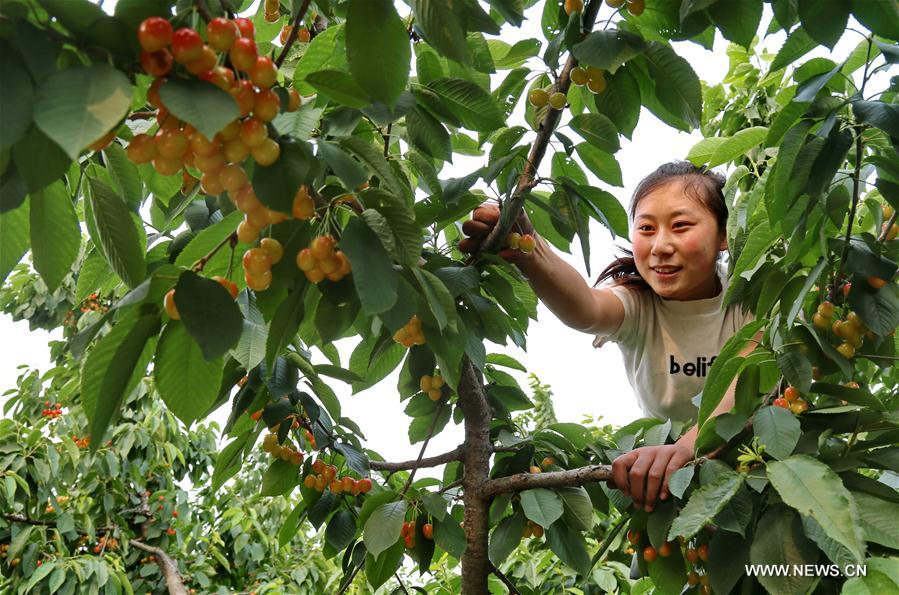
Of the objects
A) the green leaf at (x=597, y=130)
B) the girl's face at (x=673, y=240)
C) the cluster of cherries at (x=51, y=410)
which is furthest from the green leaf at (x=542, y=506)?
the cluster of cherries at (x=51, y=410)

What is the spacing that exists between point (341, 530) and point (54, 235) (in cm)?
91

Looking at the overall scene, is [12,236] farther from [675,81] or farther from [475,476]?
[475,476]

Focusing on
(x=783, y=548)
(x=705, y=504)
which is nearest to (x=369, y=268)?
(x=705, y=504)

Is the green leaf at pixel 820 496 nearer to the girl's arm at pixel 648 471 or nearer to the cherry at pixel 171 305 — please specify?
the girl's arm at pixel 648 471

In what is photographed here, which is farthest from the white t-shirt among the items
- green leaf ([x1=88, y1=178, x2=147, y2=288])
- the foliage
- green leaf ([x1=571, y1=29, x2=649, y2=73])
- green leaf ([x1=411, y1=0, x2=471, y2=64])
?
green leaf ([x1=88, y1=178, x2=147, y2=288])

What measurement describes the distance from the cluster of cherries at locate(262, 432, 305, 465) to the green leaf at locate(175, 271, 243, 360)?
2.74ft

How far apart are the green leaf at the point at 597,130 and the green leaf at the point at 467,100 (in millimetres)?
145

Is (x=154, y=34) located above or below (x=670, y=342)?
below

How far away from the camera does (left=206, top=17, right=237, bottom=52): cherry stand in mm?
573

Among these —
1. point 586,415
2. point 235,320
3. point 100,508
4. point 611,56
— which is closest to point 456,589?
point 611,56

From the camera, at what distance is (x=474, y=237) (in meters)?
1.34

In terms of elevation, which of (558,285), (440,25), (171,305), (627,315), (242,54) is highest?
(627,315)

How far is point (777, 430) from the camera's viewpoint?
1023 mm

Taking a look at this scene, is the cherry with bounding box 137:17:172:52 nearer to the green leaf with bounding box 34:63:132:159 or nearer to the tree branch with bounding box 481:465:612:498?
the green leaf with bounding box 34:63:132:159
